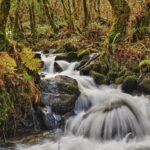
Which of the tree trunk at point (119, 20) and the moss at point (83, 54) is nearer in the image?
the tree trunk at point (119, 20)

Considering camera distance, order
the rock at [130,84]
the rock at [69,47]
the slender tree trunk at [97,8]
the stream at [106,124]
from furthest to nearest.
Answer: the slender tree trunk at [97,8], the rock at [69,47], the rock at [130,84], the stream at [106,124]

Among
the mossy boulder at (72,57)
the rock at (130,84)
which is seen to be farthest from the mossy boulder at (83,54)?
the rock at (130,84)

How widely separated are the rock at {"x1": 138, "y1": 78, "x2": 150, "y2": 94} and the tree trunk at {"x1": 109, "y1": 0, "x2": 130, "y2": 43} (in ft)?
4.52

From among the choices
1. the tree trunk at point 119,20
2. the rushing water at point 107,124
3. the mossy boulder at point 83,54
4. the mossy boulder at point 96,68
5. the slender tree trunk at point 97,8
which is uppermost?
the slender tree trunk at point 97,8

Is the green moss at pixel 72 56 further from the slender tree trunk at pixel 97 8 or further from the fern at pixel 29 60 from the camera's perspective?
the slender tree trunk at pixel 97 8

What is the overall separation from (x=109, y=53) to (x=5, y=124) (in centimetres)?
394

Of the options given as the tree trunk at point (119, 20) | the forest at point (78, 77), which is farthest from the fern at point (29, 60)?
the tree trunk at point (119, 20)

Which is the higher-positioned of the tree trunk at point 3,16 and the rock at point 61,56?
the tree trunk at point 3,16

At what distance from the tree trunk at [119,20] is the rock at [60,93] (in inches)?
70.6

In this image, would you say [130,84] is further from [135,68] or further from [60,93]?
[60,93]

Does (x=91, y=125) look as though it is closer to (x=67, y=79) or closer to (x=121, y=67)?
(x=67, y=79)

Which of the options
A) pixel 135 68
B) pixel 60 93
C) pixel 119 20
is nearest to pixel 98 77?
pixel 135 68

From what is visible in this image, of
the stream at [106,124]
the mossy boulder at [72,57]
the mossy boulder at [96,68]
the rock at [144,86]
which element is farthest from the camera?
the mossy boulder at [72,57]

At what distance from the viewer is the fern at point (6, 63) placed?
7.15 m
